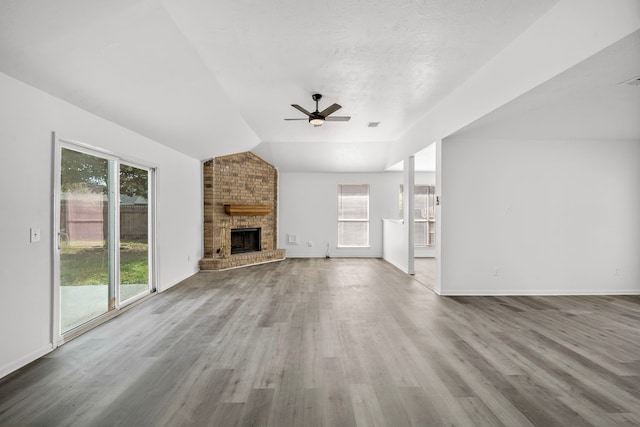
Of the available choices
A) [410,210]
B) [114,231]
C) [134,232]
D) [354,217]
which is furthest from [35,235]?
[354,217]

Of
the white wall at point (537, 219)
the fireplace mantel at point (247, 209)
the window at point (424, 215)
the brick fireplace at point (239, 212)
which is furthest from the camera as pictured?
the window at point (424, 215)

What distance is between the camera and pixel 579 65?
7.70ft

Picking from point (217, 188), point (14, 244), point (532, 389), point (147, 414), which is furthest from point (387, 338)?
point (217, 188)

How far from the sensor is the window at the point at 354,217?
8805 mm

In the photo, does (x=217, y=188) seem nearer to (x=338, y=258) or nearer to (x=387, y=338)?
(x=338, y=258)

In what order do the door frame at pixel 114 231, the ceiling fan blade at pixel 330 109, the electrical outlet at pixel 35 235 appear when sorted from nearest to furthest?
the electrical outlet at pixel 35 235 < the door frame at pixel 114 231 < the ceiling fan blade at pixel 330 109

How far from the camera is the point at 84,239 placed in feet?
11.2

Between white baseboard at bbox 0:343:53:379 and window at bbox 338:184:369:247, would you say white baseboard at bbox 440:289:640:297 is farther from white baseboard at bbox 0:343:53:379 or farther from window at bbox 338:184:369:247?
white baseboard at bbox 0:343:53:379

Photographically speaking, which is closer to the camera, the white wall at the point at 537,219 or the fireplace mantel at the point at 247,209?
the white wall at the point at 537,219

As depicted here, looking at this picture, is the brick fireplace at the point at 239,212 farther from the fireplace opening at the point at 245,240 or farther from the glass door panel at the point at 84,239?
the glass door panel at the point at 84,239

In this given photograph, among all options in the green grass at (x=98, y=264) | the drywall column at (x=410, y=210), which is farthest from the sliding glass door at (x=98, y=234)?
the drywall column at (x=410, y=210)

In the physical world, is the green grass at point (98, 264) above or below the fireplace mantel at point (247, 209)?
below

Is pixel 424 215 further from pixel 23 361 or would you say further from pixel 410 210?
pixel 23 361

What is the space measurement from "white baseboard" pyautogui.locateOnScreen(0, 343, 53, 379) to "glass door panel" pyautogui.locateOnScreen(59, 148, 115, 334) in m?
0.41
